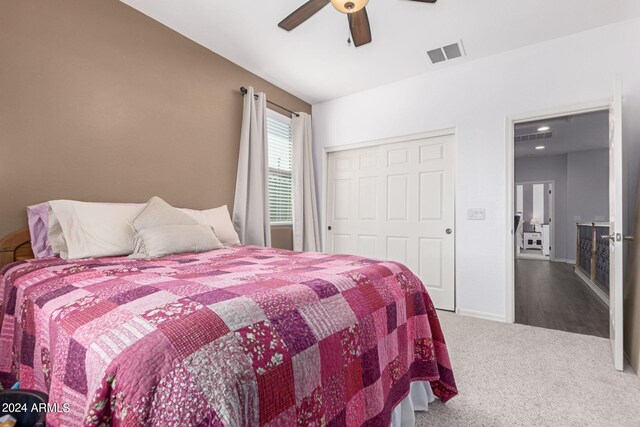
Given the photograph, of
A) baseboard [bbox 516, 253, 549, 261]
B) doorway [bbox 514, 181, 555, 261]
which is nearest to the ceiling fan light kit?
baseboard [bbox 516, 253, 549, 261]

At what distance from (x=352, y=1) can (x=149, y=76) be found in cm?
176

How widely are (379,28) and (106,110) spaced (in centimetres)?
231

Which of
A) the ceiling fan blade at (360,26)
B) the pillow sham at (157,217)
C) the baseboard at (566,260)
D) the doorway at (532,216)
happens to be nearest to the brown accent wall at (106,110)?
the pillow sham at (157,217)

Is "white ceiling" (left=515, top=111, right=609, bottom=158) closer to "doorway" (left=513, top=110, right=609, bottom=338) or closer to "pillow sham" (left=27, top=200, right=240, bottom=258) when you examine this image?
"doorway" (left=513, top=110, right=609, bottom=338)

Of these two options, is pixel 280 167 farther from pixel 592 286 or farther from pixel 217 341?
pixel 592 286

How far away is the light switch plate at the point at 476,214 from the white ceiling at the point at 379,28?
1.57m

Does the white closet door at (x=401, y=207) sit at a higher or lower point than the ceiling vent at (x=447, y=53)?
lower

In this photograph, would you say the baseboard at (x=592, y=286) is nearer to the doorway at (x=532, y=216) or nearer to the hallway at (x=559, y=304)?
the hallway at (x=559, y=304)

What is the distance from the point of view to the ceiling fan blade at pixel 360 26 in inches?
84.2

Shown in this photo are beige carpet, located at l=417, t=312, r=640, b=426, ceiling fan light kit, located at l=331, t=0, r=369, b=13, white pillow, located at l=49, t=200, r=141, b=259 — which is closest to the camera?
beige carpet, located at l=417, t=312, r=640, b=426

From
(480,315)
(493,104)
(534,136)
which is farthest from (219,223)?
(534,136)

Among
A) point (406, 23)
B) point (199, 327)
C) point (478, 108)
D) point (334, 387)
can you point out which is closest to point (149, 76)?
point (406, 23)

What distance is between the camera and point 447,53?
122 inches

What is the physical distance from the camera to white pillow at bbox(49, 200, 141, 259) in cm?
177
